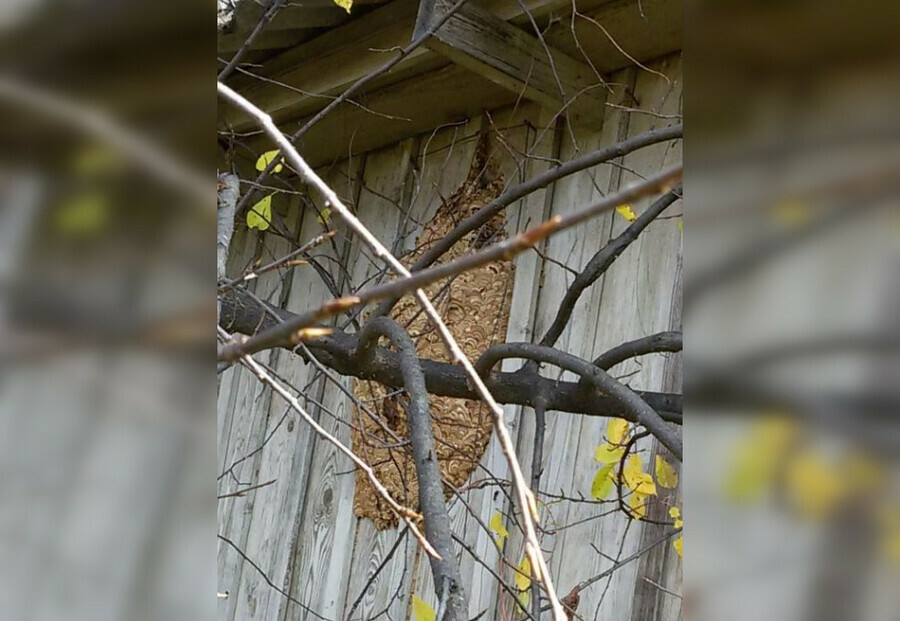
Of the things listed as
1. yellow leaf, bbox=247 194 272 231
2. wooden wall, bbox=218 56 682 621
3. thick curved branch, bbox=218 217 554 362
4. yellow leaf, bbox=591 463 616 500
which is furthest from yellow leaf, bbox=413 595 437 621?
thick curved branch, bbox=218 217 554 362

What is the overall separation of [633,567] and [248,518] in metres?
1.12

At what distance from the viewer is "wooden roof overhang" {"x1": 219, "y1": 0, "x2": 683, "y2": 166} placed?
6.25ft

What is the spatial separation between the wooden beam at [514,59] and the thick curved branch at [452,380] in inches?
20.8

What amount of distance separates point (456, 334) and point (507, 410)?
23 cm

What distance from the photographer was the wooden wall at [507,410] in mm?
1910

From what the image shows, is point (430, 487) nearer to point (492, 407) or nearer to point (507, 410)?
point (492, 407)

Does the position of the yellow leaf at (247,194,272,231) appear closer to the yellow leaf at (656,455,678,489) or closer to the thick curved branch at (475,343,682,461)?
the thick curved branch at (475,343,682,461)

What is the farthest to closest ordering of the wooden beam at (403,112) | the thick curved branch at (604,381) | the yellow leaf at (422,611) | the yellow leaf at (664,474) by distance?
the wooden beam at (403,112), the yellow leaf at (664,474), the yellow leaf at (422,611), the thick curved branch at (604,381)
